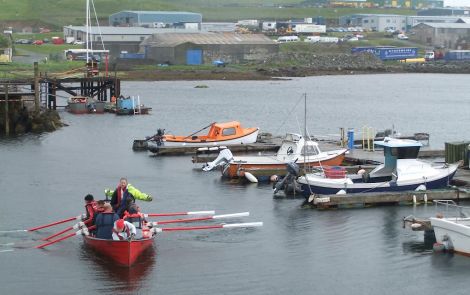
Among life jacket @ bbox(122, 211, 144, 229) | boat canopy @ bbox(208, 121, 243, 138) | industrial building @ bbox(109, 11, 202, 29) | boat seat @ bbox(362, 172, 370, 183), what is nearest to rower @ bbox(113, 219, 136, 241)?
life jacket @ bbox(122, 211, 144, 229)

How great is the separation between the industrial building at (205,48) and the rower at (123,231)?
4465 inches

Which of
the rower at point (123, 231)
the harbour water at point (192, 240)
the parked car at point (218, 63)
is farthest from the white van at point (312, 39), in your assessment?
the rower at point (123, 231)

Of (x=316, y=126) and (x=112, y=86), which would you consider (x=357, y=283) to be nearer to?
(x=316, y=126)

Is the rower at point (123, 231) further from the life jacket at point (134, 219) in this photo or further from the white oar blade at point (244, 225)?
the white oar blade at point (244, 225)

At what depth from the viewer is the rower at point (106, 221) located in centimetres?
3044

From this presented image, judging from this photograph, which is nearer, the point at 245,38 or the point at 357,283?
the point at 357,283

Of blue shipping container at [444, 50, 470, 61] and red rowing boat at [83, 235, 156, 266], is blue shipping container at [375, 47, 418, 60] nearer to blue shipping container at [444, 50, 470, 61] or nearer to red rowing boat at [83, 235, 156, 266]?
blue shipping container at [444, 50, 470, 61]

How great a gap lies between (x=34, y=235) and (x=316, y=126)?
4339 cm

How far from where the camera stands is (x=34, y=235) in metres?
34.5

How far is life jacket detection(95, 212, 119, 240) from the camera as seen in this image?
3044 centimetres

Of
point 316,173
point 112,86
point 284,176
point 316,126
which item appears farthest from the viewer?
point 112,86

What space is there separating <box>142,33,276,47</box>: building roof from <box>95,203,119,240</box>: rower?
372 feet

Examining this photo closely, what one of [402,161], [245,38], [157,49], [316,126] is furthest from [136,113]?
[245,38]

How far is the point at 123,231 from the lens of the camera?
29.7 m
